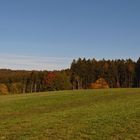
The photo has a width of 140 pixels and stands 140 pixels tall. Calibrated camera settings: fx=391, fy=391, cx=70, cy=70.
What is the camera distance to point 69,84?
145625 mm

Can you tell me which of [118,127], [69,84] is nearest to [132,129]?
[118,127]

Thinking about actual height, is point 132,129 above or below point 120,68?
below

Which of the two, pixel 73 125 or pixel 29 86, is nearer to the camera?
pixel 73 125

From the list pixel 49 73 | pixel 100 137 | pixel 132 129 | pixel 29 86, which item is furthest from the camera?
pixel 29 86

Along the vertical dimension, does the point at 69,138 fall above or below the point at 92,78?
below

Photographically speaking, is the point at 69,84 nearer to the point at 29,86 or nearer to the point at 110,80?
the point at 110,80

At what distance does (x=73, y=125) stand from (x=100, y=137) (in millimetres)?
4172

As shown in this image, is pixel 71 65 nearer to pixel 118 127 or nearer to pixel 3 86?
pixel 3 86

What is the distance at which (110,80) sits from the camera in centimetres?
15362

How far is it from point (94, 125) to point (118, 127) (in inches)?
57.5

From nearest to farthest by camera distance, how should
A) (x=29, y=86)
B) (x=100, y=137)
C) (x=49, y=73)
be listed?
(x=100, y=137)
(x=49, y=73)
(x=29, y=86)

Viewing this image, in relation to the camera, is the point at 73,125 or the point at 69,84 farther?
the point at 69,84

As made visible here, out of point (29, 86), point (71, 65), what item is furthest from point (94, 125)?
Answer: point (29, 86)


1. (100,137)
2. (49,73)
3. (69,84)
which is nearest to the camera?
(100,137)
